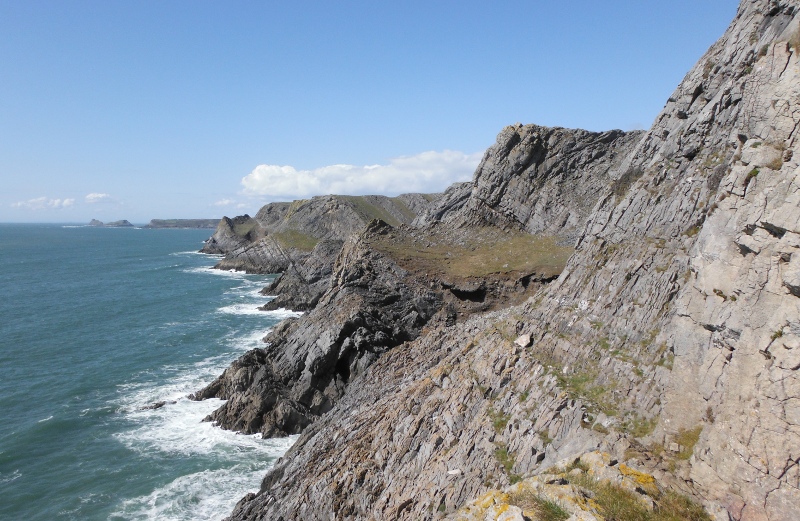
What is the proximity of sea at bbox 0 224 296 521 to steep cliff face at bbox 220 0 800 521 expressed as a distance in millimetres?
7094

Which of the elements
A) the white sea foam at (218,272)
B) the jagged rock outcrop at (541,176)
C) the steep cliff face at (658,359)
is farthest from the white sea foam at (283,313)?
the steep cliff face at (658,359)

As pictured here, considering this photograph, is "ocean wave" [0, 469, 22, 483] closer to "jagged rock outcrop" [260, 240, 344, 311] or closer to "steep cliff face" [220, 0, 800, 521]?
"steep cliff face" [220, 0, 800, 521]

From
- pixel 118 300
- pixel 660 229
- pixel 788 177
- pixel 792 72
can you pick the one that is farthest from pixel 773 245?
pixel 118 300

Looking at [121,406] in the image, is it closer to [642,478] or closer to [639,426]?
[639,426]

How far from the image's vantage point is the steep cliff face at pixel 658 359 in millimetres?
13969

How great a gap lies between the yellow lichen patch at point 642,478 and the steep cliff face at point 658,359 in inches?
19.1

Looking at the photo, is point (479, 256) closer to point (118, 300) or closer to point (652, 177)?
point (652, 177)

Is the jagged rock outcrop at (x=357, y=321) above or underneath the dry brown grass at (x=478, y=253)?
underneath

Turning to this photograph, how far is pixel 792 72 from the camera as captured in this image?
16312 millimetres

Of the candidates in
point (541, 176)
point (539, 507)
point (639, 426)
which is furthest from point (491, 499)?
point (541, 176)

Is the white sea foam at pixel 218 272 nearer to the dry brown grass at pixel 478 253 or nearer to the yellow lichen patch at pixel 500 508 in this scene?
the dry brown grass at pixel 478 253

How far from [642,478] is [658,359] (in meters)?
6.69

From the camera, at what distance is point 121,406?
4666cm

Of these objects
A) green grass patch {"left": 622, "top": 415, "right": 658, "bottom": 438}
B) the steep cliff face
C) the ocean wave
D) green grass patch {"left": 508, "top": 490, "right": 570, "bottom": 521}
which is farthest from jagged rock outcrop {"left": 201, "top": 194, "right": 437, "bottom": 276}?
green grass patch {"left": 508, "top": 490, "right": 570, "bottom": 521}
